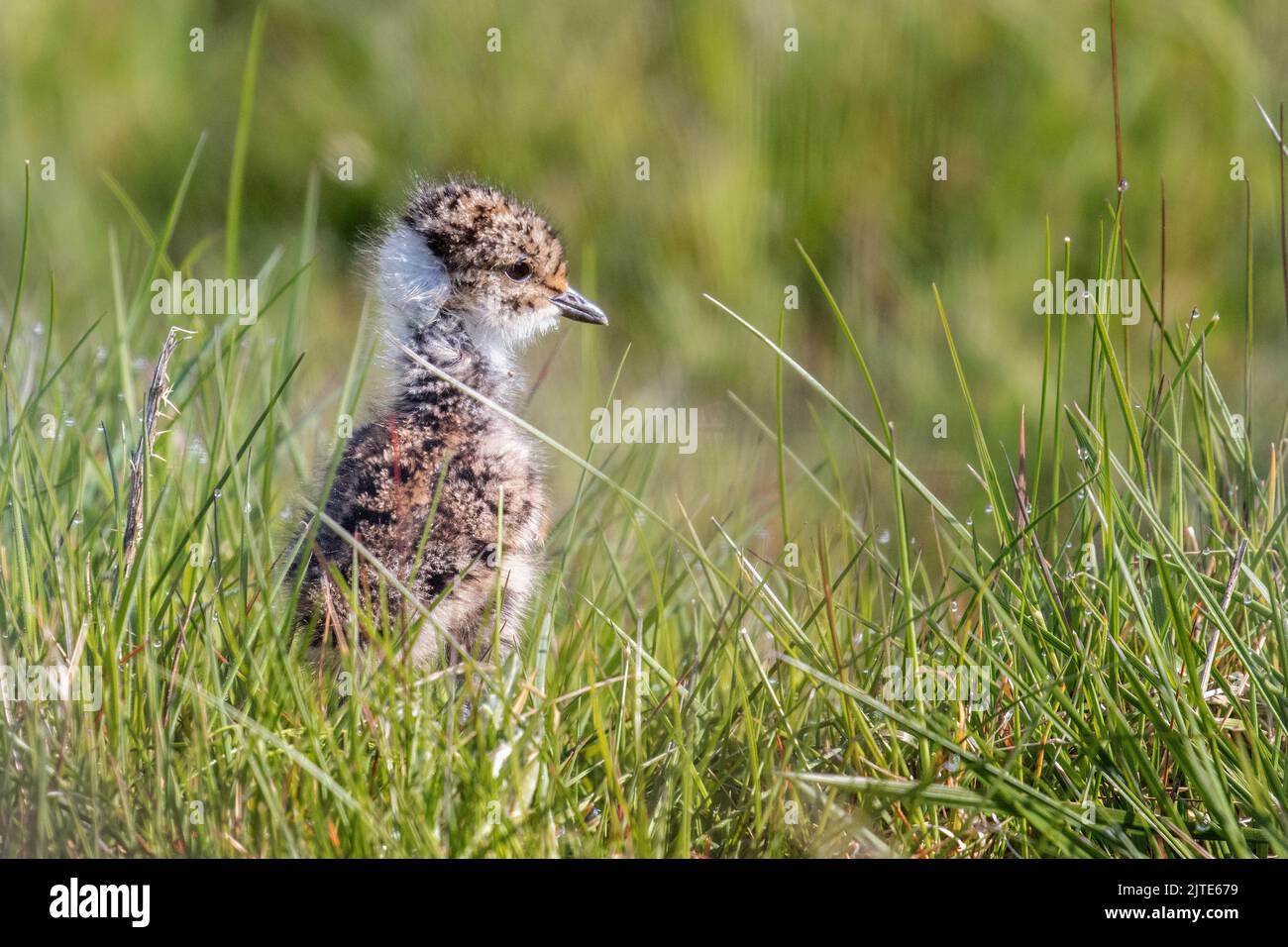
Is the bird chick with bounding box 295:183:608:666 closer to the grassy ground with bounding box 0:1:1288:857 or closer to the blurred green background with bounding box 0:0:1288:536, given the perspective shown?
the grassy ground with bounding box 0:1:1288:857

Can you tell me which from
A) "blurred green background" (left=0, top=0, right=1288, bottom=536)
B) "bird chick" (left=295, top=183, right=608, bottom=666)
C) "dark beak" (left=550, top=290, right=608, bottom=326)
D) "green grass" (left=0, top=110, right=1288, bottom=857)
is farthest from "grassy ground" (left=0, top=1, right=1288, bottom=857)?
"blurred green background" (left=0, top=0, right=1288, bottom=536)

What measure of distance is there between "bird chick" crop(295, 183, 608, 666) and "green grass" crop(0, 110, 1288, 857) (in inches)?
5.6

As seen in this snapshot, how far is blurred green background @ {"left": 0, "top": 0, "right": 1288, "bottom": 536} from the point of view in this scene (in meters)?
6.85

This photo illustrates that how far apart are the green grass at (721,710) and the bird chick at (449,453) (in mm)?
142

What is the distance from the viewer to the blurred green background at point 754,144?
685 centimetres

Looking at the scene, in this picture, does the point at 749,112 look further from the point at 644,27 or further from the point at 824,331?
the point at 824,331

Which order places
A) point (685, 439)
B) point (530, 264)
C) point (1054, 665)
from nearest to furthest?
point (1054, 665)
point (530, 264)
point (685, 439)

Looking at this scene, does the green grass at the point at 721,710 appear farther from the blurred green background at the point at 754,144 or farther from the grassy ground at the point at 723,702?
the blurred green background at the point at 754,144

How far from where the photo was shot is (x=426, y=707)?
2.36 m

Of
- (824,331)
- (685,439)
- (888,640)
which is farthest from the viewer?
(824,331)

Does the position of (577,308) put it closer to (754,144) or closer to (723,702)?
(723,702)

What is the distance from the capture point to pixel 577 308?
366cm
